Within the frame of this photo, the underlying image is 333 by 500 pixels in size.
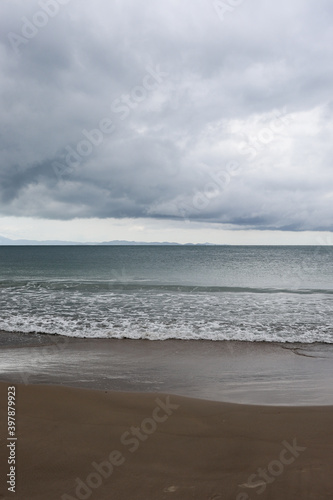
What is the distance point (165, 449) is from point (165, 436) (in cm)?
41

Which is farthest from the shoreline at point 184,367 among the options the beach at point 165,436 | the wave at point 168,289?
the wave at point 168,289

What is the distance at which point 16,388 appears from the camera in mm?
7090

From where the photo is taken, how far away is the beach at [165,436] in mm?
3891

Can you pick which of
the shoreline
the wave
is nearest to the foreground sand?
the shoreline

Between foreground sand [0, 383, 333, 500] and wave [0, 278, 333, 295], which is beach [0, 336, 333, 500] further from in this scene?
wave [0, 278, 333, 295]

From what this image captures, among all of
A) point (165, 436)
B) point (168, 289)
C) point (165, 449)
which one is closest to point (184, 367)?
point (165, 436)

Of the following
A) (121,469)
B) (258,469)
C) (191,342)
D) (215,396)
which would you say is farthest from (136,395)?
(191,342)

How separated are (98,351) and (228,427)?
20.4ft

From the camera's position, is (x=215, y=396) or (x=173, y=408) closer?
(x=173, y=408)

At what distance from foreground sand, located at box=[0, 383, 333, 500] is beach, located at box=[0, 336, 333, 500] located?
1 centimetres

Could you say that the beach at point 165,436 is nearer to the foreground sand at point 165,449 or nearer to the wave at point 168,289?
the foreground sand at point 165,449

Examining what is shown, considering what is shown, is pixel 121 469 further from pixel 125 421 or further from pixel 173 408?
pixel 173 408

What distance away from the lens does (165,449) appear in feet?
15.5

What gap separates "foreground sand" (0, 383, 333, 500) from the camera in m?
3.84
